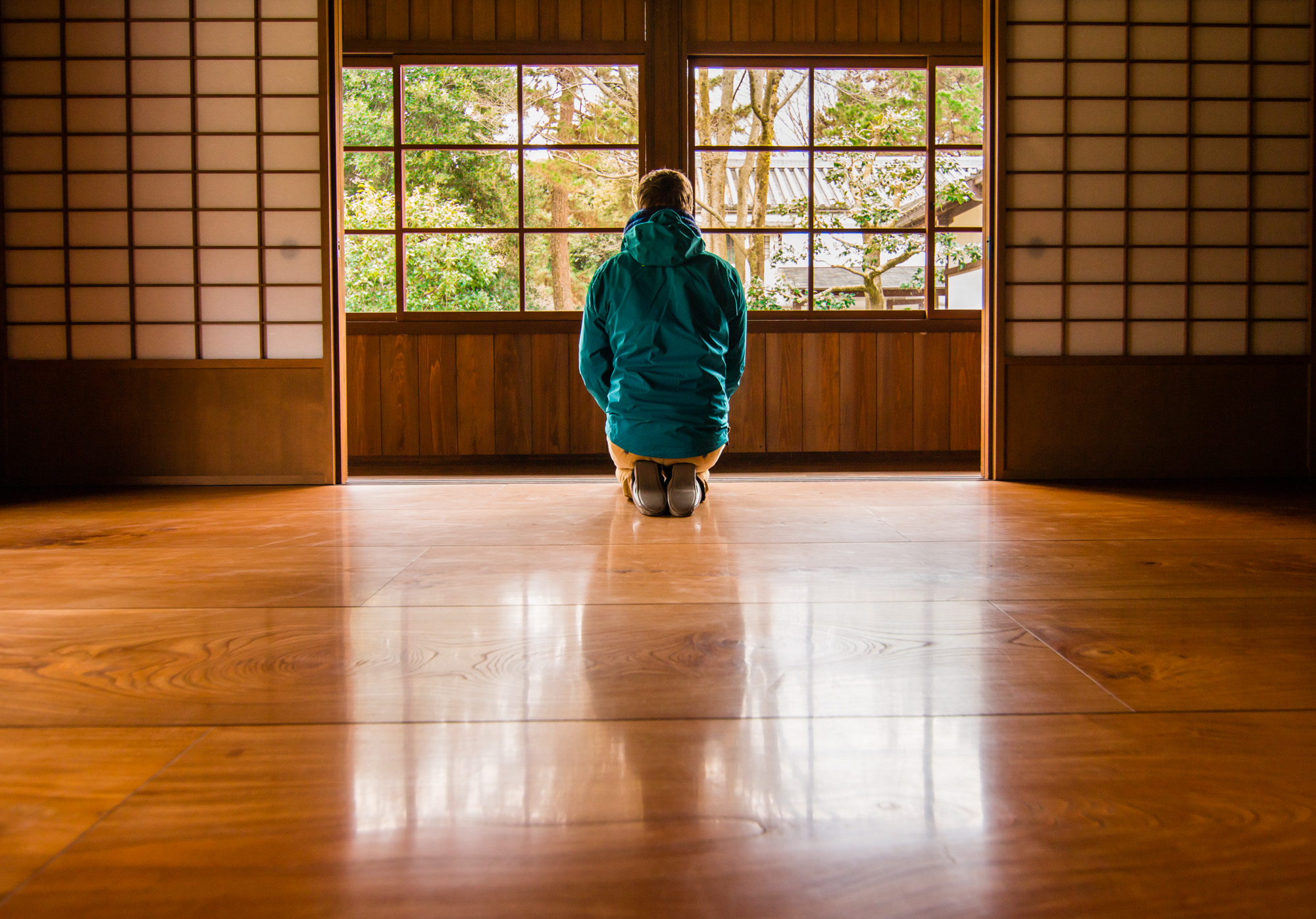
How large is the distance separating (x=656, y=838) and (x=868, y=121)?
4530 millimetres

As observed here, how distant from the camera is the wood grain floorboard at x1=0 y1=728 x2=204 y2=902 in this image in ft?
2.08

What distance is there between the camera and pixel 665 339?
7.30 feet

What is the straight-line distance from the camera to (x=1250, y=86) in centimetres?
330

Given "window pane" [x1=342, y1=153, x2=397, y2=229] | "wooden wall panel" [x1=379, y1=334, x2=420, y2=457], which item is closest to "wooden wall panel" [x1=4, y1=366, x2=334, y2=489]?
"wooden wall panel" [x1=379, y1=334, x2=420, y2=457]

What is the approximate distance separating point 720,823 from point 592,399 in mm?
3680

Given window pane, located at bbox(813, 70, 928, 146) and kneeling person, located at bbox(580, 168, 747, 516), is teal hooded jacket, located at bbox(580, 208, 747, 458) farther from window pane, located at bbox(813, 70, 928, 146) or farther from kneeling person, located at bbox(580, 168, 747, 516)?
window pane, located at bbox(813, 70, 928, 146)

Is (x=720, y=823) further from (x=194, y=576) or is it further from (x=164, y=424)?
(x=164, y=424)

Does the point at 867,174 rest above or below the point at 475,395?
above

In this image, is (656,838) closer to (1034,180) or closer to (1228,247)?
(1034,180)

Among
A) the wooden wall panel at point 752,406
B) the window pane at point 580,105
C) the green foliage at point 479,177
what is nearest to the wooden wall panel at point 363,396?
the green foliage at point 479,177

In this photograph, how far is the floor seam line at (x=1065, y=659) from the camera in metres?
0.92

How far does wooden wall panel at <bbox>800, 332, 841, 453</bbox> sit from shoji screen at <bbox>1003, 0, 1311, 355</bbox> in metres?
1.14

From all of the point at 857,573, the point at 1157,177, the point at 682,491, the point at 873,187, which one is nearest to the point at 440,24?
the point at 873,187

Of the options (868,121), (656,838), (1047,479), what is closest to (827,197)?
(868,121)
